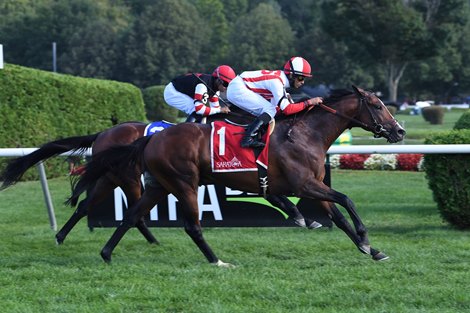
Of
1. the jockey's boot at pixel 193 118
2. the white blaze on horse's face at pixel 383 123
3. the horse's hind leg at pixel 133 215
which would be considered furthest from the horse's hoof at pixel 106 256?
the white blaze on horse's face at pixel 383 123

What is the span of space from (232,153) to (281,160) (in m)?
0.38

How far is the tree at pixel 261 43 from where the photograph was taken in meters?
59.6

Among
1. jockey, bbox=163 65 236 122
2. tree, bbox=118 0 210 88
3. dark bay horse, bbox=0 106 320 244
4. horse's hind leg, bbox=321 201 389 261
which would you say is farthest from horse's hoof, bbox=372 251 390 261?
tree, bbox=118 0 210 88

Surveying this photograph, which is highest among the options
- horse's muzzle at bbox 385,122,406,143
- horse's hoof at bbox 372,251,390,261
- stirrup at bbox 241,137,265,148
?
horse's muzzle at bbox 385,122,406,143

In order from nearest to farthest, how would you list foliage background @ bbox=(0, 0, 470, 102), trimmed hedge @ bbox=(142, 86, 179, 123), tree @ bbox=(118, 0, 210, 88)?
trimmed hedge @ bbox=(142, 86, 179, 123)
foliage background @ bbox=(0, 0, 470, 102)
tree @ bbox=(118, 0, 210, 88)

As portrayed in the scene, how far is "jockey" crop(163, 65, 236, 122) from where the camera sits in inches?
275

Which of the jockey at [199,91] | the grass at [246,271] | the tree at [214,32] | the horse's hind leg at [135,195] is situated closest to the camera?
the grass at [246,271]

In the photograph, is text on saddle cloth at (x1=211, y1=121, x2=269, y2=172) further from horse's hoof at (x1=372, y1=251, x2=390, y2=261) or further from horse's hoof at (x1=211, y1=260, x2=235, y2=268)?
horse's hoof at (x1=372, y1=251, x2=390, y2=261)

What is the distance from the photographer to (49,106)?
13680 millimetres

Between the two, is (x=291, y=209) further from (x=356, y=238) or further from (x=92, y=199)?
(x=92, y=199)

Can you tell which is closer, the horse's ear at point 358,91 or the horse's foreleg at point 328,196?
the horse's foreleg at point 328,196

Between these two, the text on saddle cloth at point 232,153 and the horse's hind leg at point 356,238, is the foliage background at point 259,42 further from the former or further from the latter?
the text on saddle cloth at point 232,153

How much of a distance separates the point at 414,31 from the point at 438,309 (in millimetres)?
42626

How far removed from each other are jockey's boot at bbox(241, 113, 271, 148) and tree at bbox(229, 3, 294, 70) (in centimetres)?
5298
